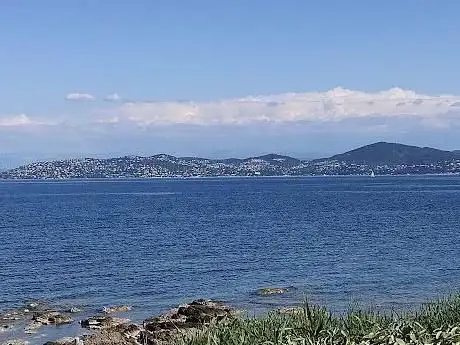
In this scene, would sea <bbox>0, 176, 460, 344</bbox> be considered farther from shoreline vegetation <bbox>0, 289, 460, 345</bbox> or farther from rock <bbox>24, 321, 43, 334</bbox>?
shoreline vegetation <bbox>0, 289, 460, 345</bbox>

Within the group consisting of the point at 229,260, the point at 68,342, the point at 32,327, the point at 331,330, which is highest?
the point at 331,330

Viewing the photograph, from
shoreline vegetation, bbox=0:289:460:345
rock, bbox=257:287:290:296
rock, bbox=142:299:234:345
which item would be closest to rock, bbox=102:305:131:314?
rock, bbox=142:299:234:345

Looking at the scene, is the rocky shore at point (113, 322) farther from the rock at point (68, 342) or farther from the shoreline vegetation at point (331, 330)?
the shoreline vegetation at point (331, 330)

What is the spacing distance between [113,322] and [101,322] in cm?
58

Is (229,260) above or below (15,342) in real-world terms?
below

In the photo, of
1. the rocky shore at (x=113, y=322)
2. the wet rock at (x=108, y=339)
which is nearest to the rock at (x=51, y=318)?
the rocky shore at (x=113, y=322)

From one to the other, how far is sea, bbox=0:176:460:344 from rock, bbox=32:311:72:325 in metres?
1.02

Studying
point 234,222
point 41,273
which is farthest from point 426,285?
point 234,222

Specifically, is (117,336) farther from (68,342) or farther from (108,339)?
(68,342)

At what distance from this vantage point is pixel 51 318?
3503 cm

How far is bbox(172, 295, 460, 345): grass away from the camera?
11727mm

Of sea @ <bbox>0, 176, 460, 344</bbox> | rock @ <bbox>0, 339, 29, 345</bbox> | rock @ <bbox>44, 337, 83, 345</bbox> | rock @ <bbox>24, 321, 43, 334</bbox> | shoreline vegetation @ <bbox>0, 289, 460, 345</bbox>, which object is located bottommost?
sea @ <bbox>0, 176, 460, 344</bbox>

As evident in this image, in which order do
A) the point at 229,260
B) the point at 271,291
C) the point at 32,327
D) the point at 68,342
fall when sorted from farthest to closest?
the point at 229,260 < the point at 271,291 < the point at 32,327 < the point at 68,342

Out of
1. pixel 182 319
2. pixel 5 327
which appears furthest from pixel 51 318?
pixel 182 319
